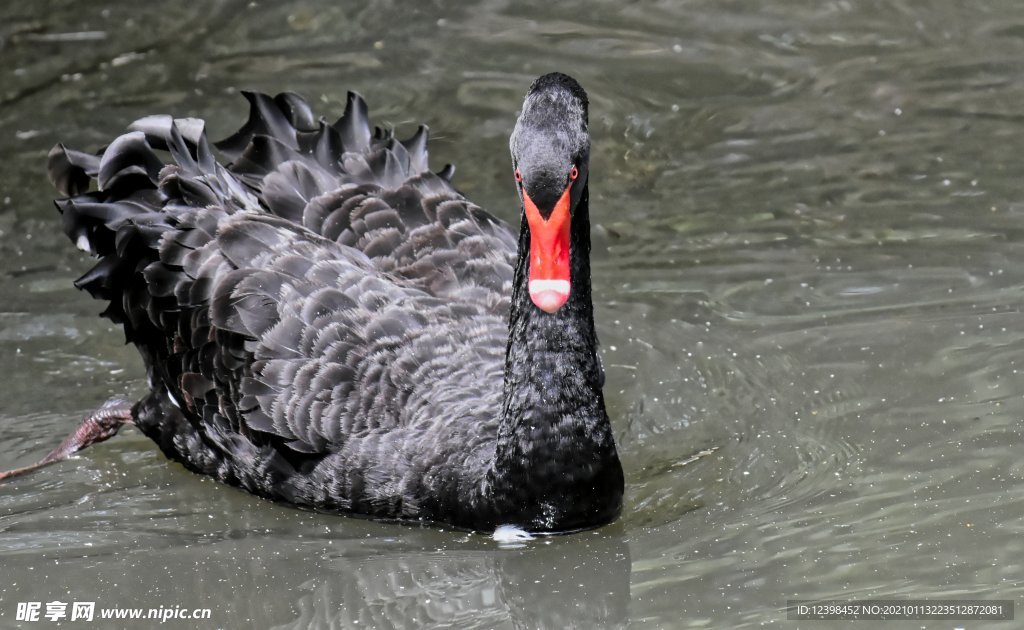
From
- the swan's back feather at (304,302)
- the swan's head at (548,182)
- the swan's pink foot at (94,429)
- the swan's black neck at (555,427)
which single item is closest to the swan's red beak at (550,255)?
the swan's head at (548,182)

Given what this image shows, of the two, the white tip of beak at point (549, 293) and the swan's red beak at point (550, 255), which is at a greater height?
the swan's red beak at point (550, 255)

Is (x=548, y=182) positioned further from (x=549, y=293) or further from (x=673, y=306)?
(x=673, y=306)

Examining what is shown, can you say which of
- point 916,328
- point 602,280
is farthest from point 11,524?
point 916,328

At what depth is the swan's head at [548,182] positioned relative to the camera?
177 inches

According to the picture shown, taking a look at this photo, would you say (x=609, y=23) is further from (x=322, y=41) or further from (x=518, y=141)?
(x=518, y=141)

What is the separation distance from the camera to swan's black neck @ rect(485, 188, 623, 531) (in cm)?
499

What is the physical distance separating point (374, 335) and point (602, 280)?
2018 millimetres

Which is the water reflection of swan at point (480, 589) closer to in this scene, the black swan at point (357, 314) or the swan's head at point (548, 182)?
the black swan at point (357, 314)

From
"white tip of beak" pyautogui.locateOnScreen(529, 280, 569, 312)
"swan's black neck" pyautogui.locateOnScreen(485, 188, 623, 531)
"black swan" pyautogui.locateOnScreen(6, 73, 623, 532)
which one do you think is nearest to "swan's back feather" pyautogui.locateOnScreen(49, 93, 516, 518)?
"black swan" pyautogui.locateOnScreen(6, 73, 623, 532)

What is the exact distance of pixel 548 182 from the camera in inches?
177

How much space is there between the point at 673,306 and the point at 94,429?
8.54 ft

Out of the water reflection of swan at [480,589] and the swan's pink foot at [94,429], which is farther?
the swan's pink foot at [94,429]

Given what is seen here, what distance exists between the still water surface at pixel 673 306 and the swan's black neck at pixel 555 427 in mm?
146

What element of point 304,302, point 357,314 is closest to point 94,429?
point 304,302
